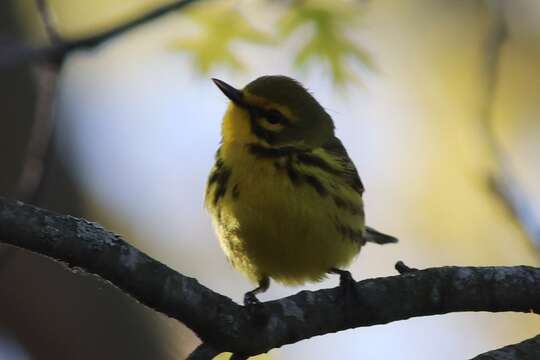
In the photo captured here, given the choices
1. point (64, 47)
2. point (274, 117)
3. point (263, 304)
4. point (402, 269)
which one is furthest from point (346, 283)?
point (64, 47)

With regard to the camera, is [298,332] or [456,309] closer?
[298,332]

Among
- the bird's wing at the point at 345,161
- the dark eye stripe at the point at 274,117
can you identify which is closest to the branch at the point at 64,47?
the dark eye stripe at the point at 274,117

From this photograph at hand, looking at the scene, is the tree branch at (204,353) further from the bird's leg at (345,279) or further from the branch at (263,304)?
the bird's leg at (345,279)

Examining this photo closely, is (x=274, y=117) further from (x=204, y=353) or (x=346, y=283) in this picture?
(x=204, y=353)

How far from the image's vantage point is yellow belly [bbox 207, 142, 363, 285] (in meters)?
3.65

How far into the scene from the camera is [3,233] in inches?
101

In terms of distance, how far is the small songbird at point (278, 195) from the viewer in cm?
367

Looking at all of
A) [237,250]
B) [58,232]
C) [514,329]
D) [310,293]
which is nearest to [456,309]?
[310,293]

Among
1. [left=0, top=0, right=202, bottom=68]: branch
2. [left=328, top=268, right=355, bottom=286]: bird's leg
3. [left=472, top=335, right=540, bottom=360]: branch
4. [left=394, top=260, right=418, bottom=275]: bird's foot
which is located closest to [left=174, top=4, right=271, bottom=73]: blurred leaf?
[left=0, top=0, right=202, bottom=68]: branch

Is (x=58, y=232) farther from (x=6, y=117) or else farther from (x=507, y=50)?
(x=507, y=50)

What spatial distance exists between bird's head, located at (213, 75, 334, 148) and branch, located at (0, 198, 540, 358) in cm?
92

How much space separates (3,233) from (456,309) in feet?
4.93

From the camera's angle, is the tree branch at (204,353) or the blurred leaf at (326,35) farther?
the blurred leaf at (326,35)

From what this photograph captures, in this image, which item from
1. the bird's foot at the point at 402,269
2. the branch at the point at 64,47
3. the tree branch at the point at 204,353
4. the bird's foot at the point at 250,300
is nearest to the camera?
the tree branch at the point at 204,353
